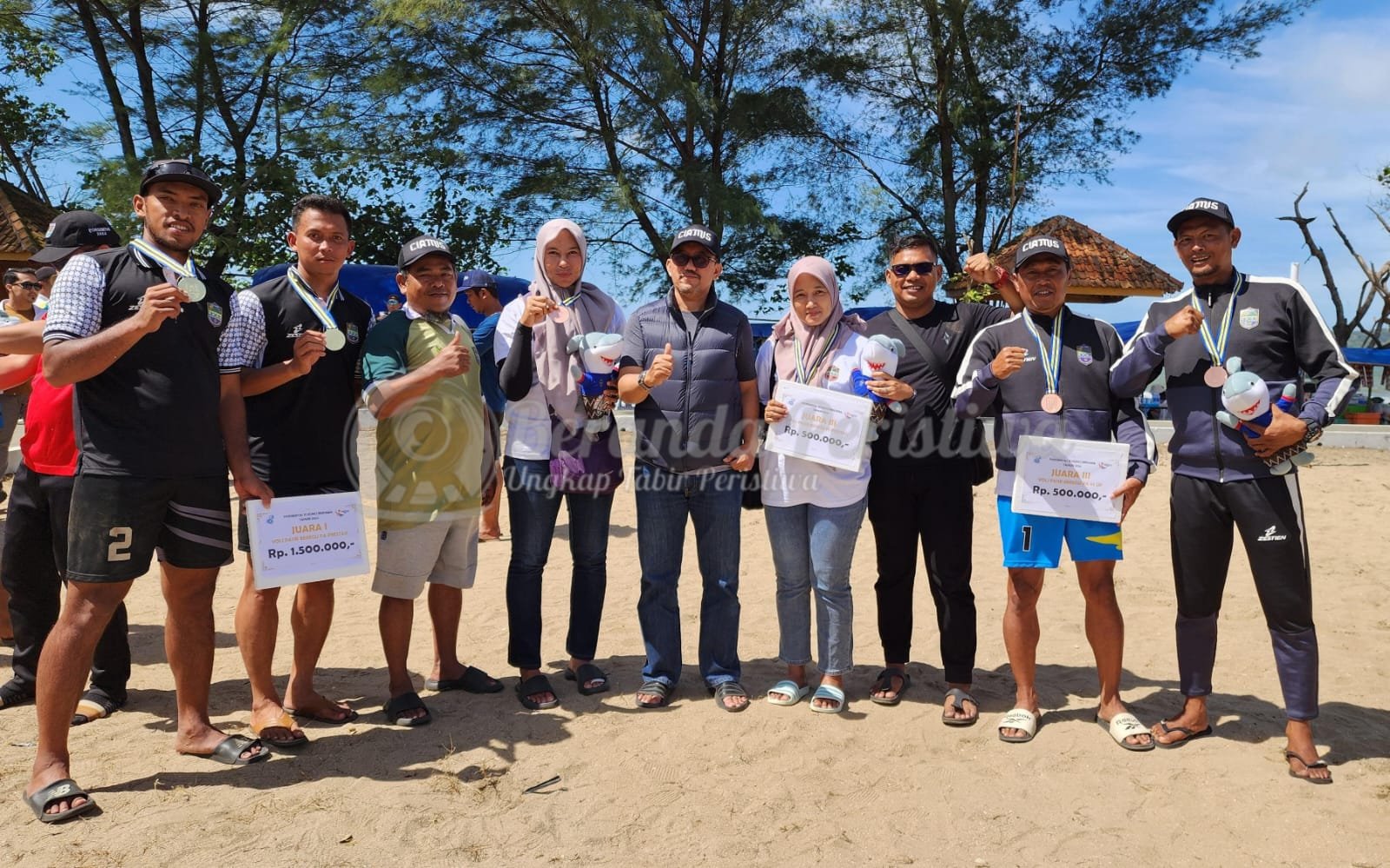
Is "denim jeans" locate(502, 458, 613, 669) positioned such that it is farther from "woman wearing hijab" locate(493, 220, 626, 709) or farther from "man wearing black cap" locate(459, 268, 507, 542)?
"man wearing black cap" locate(459, 268, 507, 542)

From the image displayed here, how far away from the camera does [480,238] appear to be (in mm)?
21906

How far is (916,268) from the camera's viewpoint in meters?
4.42

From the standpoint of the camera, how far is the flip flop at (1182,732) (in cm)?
414

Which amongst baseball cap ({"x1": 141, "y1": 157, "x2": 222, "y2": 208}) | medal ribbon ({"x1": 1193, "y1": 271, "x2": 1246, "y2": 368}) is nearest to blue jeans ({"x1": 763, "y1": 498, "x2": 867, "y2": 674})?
medal ribbon ({"x1": 1193, "y1": 271, "x2": 1246, "y2": 368})

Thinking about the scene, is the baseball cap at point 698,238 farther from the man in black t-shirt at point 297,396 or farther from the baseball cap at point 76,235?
the baseball cap at point 76,235

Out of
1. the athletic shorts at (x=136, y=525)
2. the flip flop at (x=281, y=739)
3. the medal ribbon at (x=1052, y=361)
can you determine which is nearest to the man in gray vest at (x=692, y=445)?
the medal ribbon at (x=1052, y=361)

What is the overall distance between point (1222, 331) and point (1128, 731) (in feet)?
5.78

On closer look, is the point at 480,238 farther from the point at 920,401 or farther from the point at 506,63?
the point at 920,401

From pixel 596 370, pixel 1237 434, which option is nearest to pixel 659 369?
pixel 596 370

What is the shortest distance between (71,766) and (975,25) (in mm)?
25815

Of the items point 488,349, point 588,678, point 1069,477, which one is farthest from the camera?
point 488,349

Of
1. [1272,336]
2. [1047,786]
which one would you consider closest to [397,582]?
[1047,786]

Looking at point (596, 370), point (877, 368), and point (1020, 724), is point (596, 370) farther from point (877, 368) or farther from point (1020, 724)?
point (1020, 724)

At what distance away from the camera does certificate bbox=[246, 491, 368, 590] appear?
3.75 meters
